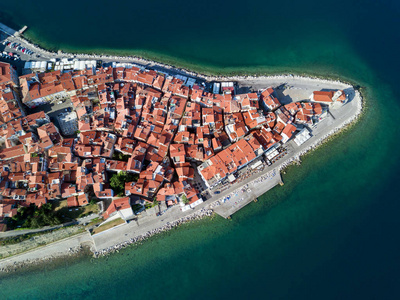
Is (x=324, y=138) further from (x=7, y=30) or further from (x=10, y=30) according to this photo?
(x=7, y=30)

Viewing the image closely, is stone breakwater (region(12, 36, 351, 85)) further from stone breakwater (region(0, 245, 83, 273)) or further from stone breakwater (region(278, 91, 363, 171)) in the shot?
stone breakwater (region(0, 245, 83, 273))

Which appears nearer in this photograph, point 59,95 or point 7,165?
point 7,165

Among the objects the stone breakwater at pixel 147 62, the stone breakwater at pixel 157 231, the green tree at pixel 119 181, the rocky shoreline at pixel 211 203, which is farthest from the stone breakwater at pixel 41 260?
the stone breakwater at pixel 147 62

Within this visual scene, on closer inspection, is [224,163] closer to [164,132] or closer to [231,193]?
[231,193]

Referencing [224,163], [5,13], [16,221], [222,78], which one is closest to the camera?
[16,221]

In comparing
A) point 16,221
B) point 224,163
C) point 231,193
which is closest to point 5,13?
point 16,221

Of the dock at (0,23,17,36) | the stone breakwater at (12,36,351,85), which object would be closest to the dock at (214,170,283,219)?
the stone breakwater at (12,36,351,85)

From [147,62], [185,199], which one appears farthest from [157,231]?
[147,62]
